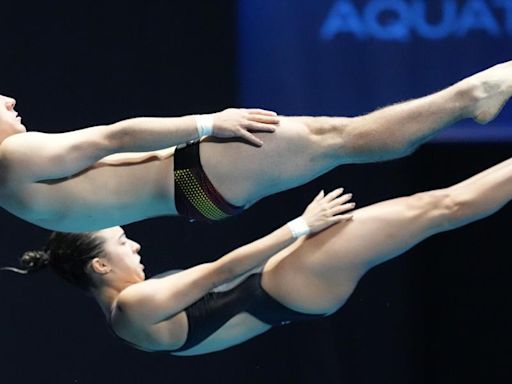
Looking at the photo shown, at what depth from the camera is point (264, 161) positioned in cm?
342

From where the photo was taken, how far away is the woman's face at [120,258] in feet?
13.0

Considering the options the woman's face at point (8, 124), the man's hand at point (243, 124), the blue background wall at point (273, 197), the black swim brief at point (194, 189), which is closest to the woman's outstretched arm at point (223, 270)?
the black swim brief at point (194, 189)

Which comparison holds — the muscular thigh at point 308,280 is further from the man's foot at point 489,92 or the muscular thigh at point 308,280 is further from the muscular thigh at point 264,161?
the man's foot at point 489,92

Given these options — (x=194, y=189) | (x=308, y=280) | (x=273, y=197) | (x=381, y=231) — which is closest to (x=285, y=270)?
(x=308, y=280)

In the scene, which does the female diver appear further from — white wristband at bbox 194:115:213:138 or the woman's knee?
white wristband at bbox 194:115:213:138

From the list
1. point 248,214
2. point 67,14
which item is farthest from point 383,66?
point 67,14

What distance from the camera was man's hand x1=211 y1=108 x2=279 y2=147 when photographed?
337cm

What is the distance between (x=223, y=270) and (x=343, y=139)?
581mm

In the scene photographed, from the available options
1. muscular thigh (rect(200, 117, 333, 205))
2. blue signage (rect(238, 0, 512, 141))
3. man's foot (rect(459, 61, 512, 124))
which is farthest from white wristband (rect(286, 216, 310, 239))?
blue signage (rect(238, 0, 512, 141))

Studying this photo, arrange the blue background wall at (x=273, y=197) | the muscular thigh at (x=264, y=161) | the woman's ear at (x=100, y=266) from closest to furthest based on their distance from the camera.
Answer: the muscular thigh at (x=264, y=161), the woman's ear at (x=100, y=266), the blue background wall at (x=273, y=197)

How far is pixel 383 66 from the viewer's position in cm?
508

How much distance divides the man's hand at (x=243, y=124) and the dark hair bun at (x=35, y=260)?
944 millimetres

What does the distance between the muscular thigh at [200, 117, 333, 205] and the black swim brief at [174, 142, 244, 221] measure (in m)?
0.02

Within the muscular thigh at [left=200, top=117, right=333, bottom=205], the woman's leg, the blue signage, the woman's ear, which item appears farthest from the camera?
the blue signage
